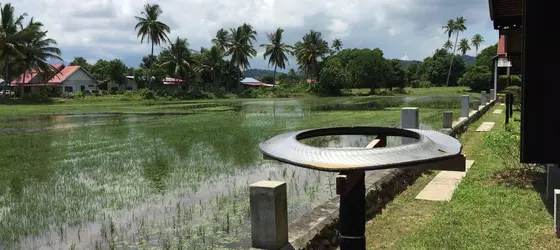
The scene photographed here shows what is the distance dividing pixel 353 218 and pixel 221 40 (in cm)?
5961

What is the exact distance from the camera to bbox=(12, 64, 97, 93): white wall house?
172ft

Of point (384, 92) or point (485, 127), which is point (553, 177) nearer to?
point (485, 127)

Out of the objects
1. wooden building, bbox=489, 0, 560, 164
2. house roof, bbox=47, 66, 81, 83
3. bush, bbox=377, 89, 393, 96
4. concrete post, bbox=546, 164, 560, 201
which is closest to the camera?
wooden building, bbox=489, 0, 560, 164

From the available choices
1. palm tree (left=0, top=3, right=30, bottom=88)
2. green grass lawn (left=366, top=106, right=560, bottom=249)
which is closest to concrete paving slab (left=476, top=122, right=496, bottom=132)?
green grass lawn (left=366, top=106, right=560, bottom=249)

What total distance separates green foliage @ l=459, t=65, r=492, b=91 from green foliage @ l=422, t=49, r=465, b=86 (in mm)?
11617

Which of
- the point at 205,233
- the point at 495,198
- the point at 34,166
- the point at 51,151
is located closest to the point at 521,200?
the point at 495,198

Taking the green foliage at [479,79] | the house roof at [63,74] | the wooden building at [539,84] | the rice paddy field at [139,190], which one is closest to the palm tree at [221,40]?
the house roof at [63,74]

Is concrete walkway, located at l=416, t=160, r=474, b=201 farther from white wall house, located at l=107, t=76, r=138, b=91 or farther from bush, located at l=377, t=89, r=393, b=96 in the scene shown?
white wall house, located at l=107, t=76, r=138, b=91

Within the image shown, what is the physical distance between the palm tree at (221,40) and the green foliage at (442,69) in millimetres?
33146

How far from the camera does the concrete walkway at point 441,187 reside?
20.0ft

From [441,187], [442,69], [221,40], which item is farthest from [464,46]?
[441,187]

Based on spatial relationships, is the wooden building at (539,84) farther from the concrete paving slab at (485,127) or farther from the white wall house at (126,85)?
the white wall house at (126,85)

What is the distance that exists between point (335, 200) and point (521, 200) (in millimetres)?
2278

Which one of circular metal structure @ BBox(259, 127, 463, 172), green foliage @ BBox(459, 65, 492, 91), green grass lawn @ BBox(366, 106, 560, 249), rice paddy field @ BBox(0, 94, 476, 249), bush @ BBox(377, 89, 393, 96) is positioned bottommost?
rice paddy field @ BBox(0, 94, 476, 249)
